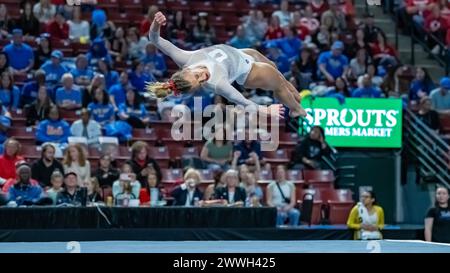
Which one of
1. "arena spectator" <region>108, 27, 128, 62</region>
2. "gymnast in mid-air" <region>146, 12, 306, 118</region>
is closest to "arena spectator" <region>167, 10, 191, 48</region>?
"arena spectator" <region>108, 27, 128, 62</region>

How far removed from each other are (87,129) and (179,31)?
134 inches

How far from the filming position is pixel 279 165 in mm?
16203

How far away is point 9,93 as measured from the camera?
52.6 feet

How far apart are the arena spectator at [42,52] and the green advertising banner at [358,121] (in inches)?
156

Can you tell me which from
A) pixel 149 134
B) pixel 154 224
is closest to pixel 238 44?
pixel 149 134

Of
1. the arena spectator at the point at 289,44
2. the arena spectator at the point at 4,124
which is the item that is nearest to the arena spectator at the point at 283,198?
the arena spectator at the point at 4,124

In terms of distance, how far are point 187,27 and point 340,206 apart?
4.53 metres

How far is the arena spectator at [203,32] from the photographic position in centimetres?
1830

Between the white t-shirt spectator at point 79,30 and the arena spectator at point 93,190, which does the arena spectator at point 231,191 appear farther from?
the white t-shirt spectator at point 79,30

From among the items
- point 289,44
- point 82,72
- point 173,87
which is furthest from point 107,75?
point 173,87

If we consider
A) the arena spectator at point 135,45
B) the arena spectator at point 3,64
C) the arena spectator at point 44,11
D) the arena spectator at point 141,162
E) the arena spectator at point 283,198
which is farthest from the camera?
the arena spectator at point 44,11

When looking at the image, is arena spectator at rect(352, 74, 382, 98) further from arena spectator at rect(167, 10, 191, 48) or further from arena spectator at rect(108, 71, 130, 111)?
arena spectator at rect(108, 71, 130, 111)

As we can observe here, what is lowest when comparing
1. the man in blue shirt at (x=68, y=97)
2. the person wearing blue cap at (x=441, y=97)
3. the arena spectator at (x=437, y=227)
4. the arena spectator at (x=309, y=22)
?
the arena spectator at (x=437, y=227)

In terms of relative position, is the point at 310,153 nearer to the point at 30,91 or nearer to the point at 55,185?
the point at 30,91
